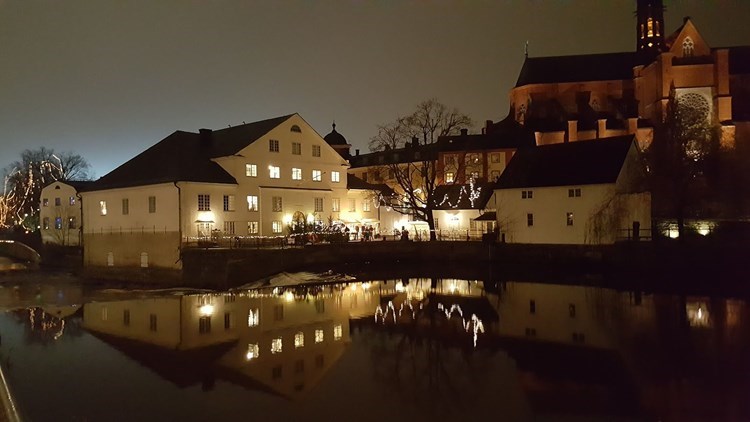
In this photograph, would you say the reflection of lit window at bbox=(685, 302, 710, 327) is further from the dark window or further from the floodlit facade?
the floodlit facade

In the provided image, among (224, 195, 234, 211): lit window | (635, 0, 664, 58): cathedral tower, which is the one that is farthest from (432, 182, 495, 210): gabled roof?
(635, 0, 664, 58): cathedral tower

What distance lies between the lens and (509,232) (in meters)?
45.6

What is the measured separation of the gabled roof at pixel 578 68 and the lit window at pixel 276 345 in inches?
2556

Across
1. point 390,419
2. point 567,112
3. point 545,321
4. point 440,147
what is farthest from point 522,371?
point 567,112

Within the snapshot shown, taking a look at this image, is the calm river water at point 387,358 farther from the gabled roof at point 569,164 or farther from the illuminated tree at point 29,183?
the illuminated tree at point 29,183

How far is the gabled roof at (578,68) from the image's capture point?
74812mm

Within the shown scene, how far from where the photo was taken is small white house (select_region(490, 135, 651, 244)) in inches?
1582

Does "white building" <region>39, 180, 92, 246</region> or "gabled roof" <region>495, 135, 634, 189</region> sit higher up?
"gabled roof" <region>495, 135, 634, 189</region>

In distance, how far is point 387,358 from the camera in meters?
17.5

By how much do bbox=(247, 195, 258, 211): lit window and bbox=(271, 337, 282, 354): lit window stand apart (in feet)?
78.1

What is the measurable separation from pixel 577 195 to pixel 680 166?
24.6 feet

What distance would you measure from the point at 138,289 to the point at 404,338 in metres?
23.2

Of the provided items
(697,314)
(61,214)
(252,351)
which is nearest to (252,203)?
(252,351)

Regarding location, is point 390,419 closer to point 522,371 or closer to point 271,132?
point 522,371
